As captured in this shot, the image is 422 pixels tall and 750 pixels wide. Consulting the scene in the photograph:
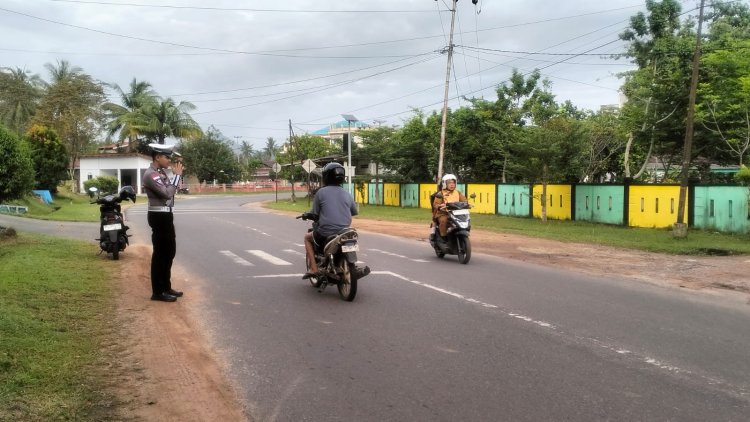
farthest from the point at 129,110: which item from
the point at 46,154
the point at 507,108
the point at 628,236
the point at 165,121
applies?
the point at 628,236

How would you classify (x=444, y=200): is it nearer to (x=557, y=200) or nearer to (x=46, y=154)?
(x=557, y=200)

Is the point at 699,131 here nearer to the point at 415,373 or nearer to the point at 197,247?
the point at 197,247

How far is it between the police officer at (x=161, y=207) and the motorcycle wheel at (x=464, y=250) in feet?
18.5

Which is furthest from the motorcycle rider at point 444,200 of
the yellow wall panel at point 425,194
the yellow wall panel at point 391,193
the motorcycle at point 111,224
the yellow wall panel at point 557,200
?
the yellow wall panel at point 391,193

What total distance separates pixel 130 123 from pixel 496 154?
40566mm

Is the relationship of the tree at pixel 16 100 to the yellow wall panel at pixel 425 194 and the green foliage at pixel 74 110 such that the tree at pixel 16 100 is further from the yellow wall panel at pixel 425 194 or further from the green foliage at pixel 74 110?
the yellow wall panel at pixel 425 194

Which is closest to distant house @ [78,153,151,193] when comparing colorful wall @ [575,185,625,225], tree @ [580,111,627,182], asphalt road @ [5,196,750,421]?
tree @ [580,111,627,182]

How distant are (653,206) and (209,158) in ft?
206

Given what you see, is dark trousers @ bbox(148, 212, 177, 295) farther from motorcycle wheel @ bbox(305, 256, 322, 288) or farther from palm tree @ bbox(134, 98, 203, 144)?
palm tree @ bbox(134, 98, 203, 144)

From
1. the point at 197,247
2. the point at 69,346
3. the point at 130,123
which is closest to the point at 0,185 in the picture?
the point at 197,247

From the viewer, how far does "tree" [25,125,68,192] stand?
105ft

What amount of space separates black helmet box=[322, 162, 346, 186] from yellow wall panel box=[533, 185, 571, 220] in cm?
1751

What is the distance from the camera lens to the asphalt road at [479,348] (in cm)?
399

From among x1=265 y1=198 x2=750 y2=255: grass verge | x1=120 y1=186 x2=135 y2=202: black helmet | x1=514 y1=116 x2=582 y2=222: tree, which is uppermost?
x1=514 y1=116 x2=582 y2=222: tree
